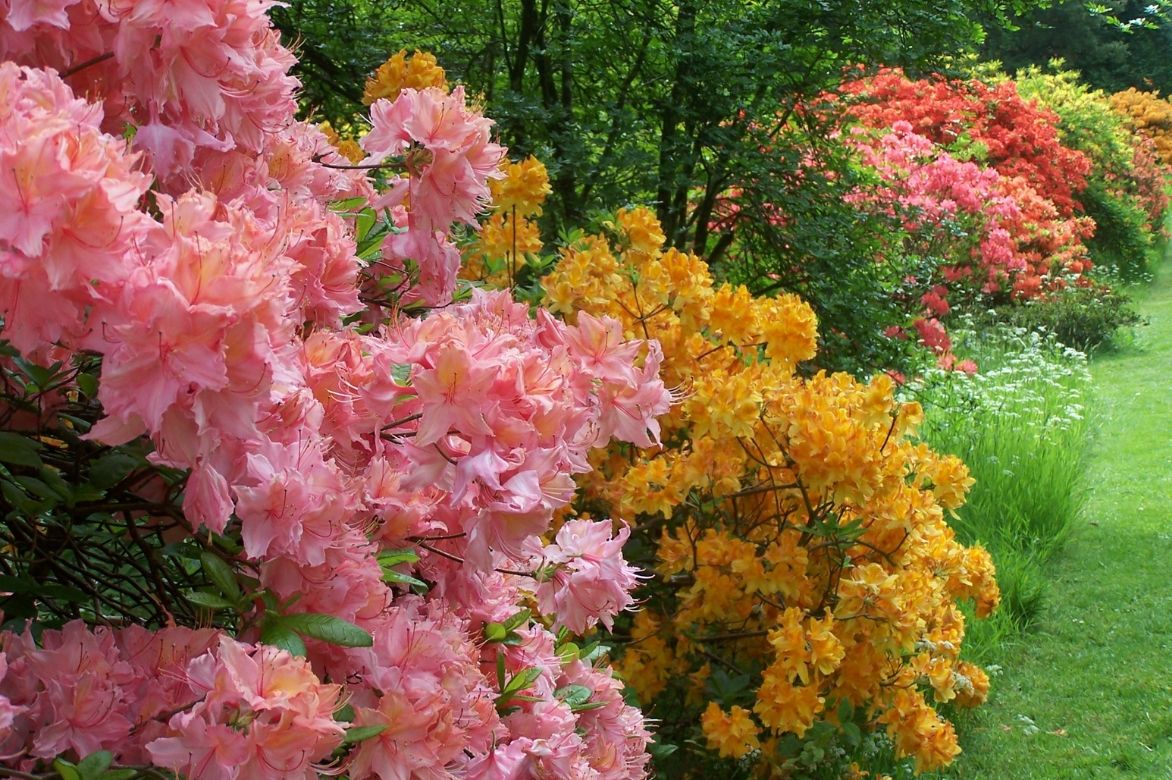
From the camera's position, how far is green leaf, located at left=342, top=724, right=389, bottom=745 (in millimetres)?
1025

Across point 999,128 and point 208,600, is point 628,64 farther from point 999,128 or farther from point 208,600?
point 999,128

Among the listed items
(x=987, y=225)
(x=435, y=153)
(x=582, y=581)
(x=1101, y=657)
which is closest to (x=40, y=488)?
(x=435, y=153)

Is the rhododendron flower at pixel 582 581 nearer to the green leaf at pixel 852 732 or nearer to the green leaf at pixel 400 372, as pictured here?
the green leaf at pixel 400 372

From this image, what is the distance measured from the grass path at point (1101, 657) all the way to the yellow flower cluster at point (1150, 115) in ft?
42.2

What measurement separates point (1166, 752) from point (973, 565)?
1141 millimetres

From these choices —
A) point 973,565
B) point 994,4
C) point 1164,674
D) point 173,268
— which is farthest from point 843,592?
point 994,4

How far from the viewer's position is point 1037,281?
10867mm

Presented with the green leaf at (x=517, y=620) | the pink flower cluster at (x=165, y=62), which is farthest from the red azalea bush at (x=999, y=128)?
the pink flower cluster at (x=165, y=62)

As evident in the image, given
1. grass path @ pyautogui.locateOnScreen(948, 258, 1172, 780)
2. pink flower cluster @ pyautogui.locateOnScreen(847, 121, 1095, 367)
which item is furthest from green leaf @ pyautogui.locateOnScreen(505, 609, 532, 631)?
pink flower cluster @ pyautogui.locateOnScreen(847, 121, 1095, 367)

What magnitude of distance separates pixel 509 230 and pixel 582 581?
5.63ft

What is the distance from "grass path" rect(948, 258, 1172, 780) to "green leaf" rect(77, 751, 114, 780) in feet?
11.0

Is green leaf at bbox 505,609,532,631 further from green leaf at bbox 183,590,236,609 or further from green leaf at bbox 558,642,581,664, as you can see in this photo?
green leaf at bbox 183,590,236,609

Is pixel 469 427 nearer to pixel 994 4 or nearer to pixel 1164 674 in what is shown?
pixel 1164 674

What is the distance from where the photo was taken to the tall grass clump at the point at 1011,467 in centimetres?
489
